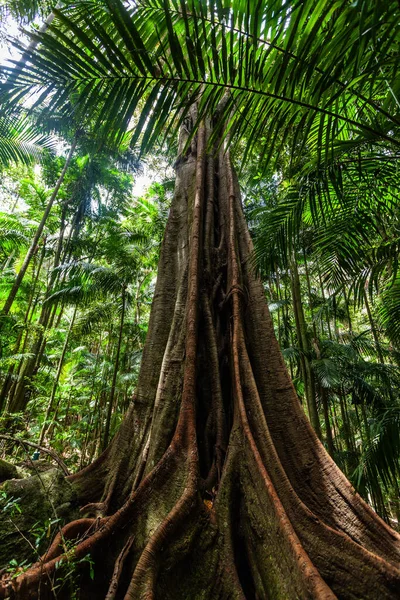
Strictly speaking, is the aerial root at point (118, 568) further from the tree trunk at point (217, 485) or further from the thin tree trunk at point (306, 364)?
the thin tree trunk at point (306, 364)

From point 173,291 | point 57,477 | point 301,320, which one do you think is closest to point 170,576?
point 57,477

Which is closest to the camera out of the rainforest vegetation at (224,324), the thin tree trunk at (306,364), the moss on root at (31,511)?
the rainforest vegetation at (224,324)

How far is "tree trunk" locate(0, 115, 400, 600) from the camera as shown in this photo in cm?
147

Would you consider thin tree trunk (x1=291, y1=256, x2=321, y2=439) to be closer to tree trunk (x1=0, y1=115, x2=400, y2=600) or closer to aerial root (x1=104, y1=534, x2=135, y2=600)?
tree trunk (x1=0, y1=115, x2=400, y2=600)

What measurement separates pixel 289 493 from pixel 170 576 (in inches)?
28.7

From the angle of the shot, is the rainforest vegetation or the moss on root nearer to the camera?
the rainforest vegetation

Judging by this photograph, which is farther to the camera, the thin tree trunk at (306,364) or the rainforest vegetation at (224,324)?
the thin tree trunk at (306,364)

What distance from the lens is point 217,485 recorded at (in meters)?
2.00

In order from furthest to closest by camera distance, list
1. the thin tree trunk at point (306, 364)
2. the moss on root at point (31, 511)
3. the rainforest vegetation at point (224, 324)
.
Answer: the thin tree trunk at point (306, 364)
the moss on root at point (31, 511)
the rainforest vegetation at point (224, 324)

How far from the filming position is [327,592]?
118 centimetres

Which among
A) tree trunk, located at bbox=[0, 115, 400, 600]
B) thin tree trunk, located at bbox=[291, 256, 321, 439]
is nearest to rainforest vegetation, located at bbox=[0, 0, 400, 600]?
tree trunk, located at bbox=[0, 115, 400, 600]

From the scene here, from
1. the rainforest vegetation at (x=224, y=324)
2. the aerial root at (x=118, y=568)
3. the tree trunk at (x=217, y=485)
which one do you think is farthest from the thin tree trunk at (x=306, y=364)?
the aerial root at (x=118, y=568)

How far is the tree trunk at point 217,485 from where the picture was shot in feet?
4.81

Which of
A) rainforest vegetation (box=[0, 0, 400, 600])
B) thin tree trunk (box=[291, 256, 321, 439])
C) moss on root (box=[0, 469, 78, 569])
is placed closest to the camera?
rainforest vegetation (box=[0, 0, 400, 600])
